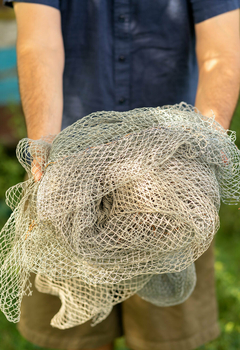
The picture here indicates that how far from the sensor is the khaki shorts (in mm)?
1589

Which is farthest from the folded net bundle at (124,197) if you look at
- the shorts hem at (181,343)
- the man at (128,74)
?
the shorts hem at (181,343)

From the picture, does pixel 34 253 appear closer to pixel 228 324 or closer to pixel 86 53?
pixel 86 53

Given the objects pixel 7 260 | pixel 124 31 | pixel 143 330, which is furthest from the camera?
pixel 143 330

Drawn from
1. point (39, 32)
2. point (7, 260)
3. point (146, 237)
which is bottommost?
point (7, 260)

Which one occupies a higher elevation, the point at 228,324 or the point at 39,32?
the point at 39,32

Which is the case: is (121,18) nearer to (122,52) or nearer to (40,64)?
(122,52)

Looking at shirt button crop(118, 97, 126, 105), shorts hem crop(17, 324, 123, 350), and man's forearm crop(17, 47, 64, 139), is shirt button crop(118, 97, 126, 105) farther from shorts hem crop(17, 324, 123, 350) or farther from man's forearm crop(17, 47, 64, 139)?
shorts hem crop(17, 324, 123, 350)

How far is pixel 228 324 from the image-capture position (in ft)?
7.22

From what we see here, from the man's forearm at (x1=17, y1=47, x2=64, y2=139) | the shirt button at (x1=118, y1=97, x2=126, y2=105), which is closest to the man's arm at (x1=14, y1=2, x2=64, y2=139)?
the man's forearm at (x1=17, y1=47, x2=64, y2=139)

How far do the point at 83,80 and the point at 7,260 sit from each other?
0.84 metres

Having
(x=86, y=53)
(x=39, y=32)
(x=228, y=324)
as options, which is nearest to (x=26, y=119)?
(x=39, y=32)

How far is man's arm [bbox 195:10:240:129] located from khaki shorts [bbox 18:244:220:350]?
79cm

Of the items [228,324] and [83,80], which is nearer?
[83,80]

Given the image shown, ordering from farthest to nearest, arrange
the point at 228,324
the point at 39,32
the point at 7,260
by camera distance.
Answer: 1. the point at 228,324
2. the point at 39,32
3. the point at 7,260
